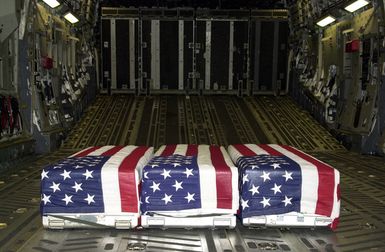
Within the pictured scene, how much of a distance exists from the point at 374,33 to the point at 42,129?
679 cm

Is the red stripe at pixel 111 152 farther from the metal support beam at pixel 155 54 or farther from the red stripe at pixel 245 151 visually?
the metal support beam at pixel 155 54

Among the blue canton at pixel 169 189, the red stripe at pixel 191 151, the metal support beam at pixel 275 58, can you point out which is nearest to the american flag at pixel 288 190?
the blue canton at pixel 169 189

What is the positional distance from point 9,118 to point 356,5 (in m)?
7.21

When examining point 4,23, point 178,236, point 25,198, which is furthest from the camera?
point 4,23

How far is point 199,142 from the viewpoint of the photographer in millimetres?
9805

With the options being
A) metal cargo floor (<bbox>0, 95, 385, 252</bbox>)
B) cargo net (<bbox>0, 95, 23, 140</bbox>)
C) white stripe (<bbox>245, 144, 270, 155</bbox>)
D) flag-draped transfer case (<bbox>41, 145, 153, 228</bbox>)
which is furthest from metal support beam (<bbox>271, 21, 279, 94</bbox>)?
flag-draped transfer case (<bbox>41, 145, 153, 228</bbox>)

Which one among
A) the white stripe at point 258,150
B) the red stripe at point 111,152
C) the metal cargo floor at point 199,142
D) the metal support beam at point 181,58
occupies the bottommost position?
the metal cargo floor at point 199,142

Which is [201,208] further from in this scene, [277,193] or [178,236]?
[277,193]

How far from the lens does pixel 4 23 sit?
764 cm

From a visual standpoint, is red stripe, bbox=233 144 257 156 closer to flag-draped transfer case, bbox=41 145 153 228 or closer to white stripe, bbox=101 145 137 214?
flag-draped transfer case, bbox=41 145 153 228

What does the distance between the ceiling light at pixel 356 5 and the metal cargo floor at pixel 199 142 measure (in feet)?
9.38

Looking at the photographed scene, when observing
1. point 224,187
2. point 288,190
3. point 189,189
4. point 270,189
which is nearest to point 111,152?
point 189,189

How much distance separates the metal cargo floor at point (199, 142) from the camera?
4.02 metres

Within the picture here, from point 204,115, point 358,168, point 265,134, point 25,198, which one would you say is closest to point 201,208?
point 25,198
